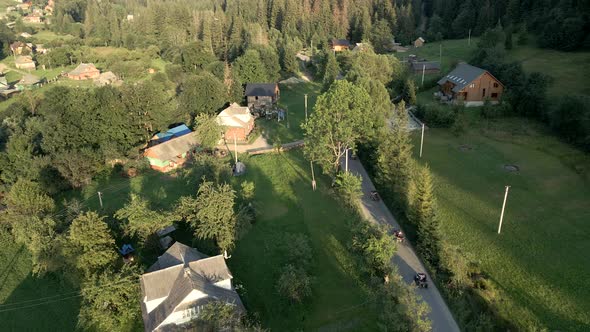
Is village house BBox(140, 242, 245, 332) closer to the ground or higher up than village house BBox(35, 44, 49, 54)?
higher up

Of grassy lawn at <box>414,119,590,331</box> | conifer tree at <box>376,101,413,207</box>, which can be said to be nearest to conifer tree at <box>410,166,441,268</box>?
grassy lawn at <box>414,119,590,331</box>

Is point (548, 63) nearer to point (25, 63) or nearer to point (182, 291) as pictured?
point (182, 291)

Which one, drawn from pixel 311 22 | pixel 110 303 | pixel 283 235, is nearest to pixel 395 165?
→ pixel 283 235

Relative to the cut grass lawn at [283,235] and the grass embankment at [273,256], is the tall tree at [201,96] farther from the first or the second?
the grass embankment at [273,256]

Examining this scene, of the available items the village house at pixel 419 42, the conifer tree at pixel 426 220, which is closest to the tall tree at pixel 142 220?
the conifer tree at pixel 426 220

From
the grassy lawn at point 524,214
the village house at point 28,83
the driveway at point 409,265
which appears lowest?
the village house at point 28,83

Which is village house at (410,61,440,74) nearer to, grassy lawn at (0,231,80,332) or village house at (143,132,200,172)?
village house at (143,132,200,172)

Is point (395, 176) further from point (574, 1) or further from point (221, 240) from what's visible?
point (574, 1)
